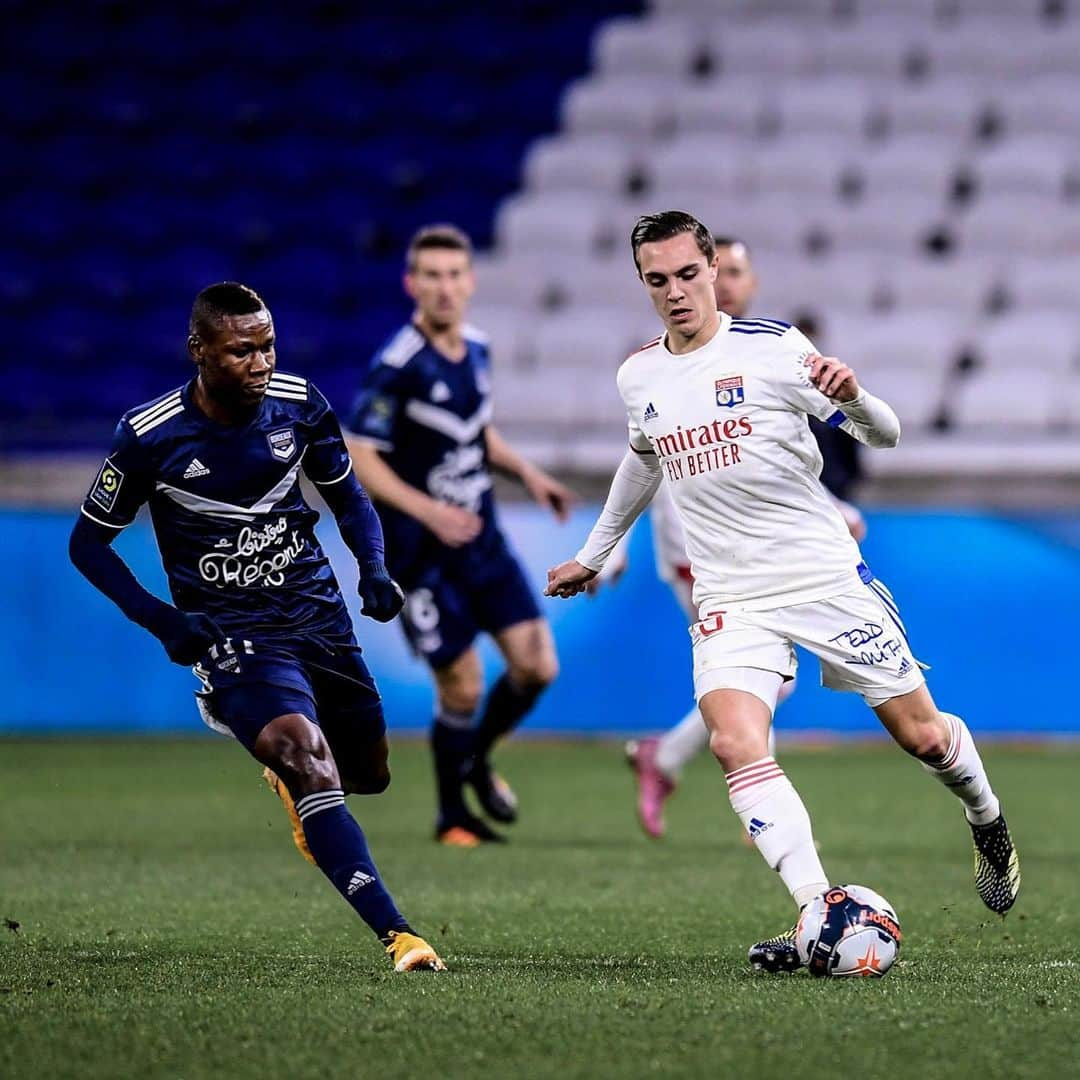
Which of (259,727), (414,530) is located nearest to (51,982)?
(259,727)

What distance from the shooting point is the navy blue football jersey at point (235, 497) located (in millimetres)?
5254

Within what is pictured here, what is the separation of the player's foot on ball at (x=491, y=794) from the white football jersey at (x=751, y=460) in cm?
327

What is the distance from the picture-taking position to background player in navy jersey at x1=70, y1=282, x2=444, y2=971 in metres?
5.06

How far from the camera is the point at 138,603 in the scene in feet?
16.6

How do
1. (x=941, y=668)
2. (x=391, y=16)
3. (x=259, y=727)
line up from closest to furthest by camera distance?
1. (x=259, y=727)
2. (x=941, y=668)
3. (x=391, y=16)

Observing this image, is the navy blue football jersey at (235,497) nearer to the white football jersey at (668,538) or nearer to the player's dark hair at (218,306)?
the player's dark hair at (218,306)

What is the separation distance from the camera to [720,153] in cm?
1703

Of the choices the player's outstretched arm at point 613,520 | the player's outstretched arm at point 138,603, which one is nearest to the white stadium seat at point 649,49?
the player's outstretched arm at point 613,520

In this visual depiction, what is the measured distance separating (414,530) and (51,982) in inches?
152

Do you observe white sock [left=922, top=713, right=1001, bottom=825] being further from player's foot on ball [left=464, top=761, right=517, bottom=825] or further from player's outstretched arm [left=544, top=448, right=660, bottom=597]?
player's foot on ball [left=464, top=761, right=517, bottom=825]

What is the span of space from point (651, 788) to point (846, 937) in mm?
3842

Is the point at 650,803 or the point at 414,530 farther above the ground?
the point at 414,530

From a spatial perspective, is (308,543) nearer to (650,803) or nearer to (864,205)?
(650,803)

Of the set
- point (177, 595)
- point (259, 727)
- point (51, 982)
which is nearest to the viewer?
point (51, 982)
